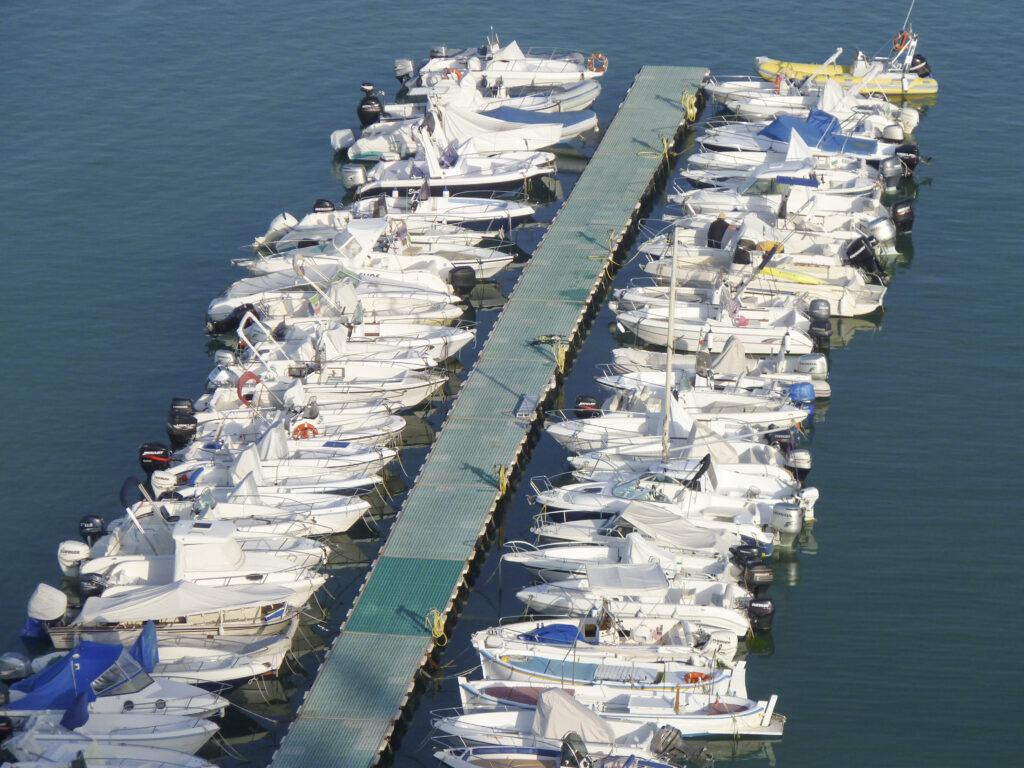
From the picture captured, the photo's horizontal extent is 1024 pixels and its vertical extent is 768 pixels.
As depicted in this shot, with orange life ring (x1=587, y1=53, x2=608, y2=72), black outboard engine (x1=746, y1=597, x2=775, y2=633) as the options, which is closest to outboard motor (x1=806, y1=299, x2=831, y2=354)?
black outboard engine (x1=746, y1=597, x2=775, y2=633)

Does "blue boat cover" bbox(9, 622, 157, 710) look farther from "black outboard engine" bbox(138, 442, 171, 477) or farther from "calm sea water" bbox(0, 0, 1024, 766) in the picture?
"black outboard engine" bbox(138, 442, 171, 477)

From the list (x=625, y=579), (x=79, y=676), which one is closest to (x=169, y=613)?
(x=79, y=676)

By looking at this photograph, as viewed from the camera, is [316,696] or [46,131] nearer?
[316,696]

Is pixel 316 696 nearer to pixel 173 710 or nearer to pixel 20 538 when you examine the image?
pixel 173 710

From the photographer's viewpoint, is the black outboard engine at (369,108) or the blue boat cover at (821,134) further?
the black outboard engine at (369,108)

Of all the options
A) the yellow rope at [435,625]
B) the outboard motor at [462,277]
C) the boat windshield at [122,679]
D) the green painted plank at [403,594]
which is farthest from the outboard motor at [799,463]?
the boat windshield at [122,679]

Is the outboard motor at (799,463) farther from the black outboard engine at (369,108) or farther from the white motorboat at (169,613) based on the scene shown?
the black outboard engine at (369,108)

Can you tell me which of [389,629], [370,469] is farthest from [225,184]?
[389,629]
